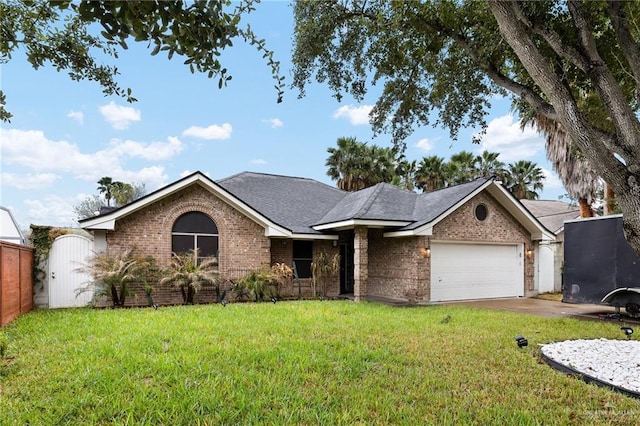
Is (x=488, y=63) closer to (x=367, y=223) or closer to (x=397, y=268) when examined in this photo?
(x=367, y=223)

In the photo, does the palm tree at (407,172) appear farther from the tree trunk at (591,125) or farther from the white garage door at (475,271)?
the tree trunk at (591,125)

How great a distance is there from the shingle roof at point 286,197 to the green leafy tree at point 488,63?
6872mm

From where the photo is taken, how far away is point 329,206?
17516 mm

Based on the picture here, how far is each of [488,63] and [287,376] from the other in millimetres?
5770

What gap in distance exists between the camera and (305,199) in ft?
58.5

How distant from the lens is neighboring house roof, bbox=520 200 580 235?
21.5m

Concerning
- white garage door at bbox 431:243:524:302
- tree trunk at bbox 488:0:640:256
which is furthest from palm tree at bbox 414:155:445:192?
tree trunk at bbox 488:0:640:256

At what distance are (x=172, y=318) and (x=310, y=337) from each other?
3.67m

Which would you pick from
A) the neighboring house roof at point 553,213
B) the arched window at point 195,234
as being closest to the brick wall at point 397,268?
the arched window at point 195,234

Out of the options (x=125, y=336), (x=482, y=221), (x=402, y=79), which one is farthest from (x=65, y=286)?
(x=482, y=221)

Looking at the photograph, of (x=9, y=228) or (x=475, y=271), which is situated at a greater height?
(x=9, y=228)

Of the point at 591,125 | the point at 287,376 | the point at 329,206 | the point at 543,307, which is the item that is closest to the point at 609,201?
the point at 543,307

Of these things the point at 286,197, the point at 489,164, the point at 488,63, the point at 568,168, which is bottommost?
the point at 286,197

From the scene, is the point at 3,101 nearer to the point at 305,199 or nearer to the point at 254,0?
the point at 254,0
